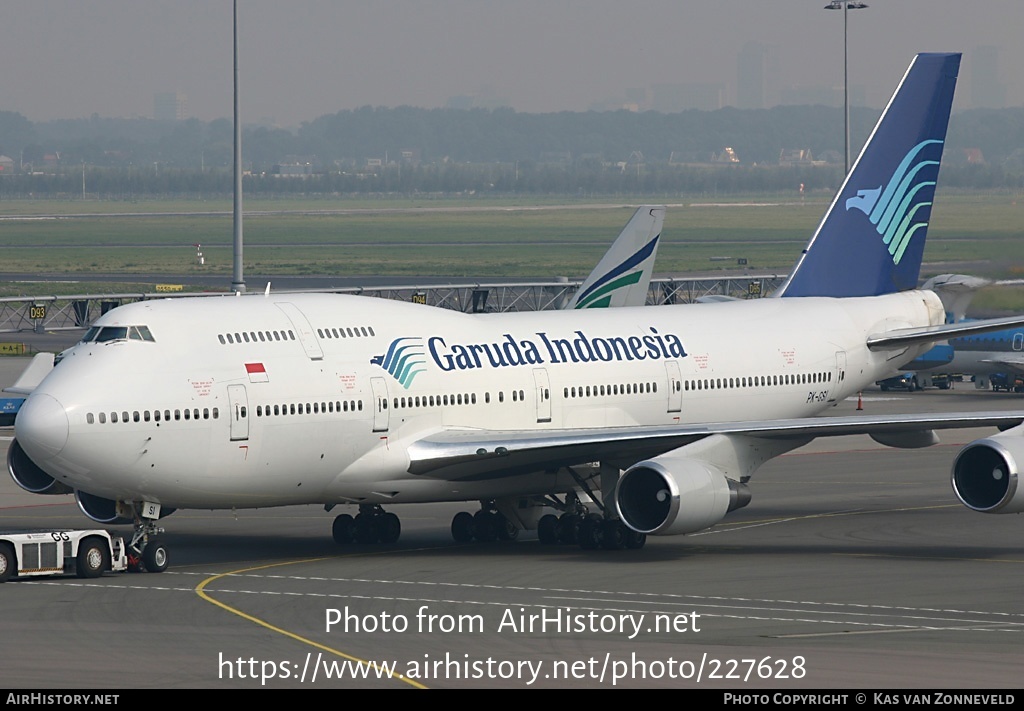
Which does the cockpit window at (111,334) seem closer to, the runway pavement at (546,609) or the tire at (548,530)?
the runway pavement at (546,609)

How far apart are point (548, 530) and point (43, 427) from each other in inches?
479

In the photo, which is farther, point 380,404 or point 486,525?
point 486,525

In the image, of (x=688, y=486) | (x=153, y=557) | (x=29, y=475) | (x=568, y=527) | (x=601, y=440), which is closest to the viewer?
(x=153, y=557)

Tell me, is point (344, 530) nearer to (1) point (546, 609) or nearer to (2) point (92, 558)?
(2) point (92, 558)

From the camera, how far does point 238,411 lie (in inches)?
1329

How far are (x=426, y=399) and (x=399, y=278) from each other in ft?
382

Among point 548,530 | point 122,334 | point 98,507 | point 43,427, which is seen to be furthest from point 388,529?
point 43,427

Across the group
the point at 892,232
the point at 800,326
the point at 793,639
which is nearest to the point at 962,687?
the point at 793,639

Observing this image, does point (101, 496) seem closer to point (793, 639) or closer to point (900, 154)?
point (793, 639)

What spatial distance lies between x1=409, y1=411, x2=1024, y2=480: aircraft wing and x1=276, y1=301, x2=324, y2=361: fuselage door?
9.75 feet

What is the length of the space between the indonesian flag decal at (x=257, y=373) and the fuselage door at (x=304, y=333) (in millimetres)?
1173

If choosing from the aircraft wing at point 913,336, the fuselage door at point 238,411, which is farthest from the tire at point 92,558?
the aircraft wing at point 913,336

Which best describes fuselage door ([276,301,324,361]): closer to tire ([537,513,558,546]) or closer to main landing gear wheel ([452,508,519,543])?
main landing gear wheel ([452,508,519,543])

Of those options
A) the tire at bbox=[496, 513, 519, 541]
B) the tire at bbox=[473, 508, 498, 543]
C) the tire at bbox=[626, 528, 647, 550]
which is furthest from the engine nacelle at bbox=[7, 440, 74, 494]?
the tire at bbox=[626, 528, 647, 550]
